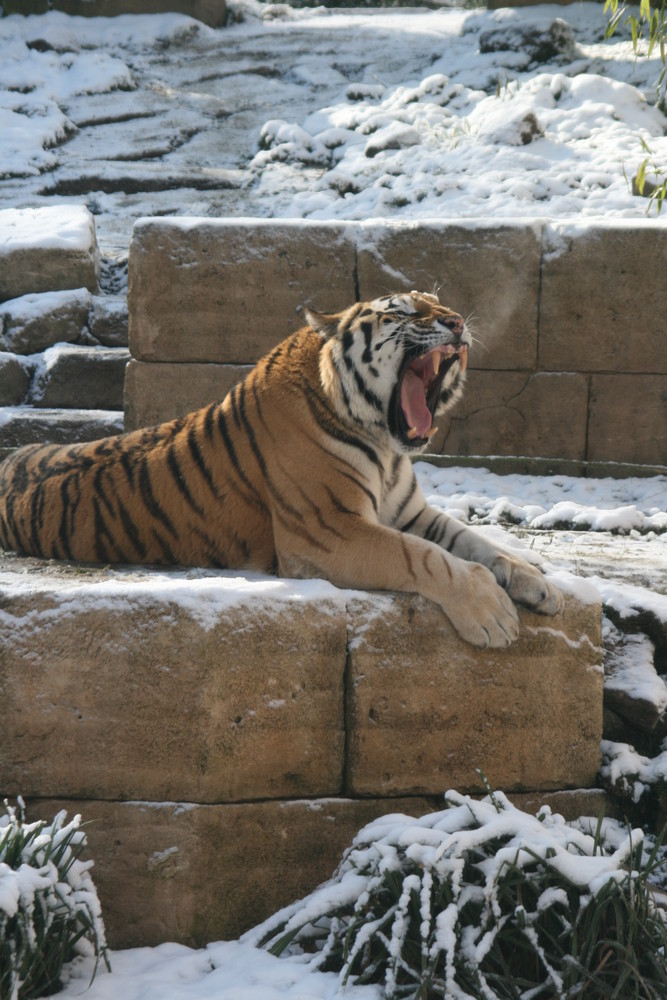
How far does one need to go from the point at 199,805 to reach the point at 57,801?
409 mm

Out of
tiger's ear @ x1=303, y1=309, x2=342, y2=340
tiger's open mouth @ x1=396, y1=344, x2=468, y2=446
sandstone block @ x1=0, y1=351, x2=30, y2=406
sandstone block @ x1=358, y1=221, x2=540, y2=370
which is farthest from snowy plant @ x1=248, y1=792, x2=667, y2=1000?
sandstone block @ x1=0, y1=351, x2=30, y2=406

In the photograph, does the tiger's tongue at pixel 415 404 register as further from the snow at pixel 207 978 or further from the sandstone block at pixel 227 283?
the sandstone block at pixel 227 283

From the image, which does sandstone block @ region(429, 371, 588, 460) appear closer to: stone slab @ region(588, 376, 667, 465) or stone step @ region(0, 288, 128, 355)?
stone slab @ region(588, 376, 667, 465)

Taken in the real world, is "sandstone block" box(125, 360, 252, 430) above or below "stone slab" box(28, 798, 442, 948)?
above

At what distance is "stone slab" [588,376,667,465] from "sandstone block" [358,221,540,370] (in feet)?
1.45

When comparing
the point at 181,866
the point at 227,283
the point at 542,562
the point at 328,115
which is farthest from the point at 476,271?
the point at 328,115

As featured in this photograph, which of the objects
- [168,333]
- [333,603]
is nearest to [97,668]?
[333,603]

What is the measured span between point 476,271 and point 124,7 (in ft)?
33.1

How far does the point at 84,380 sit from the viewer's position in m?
7.36

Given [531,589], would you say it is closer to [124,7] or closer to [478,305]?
[478,305]

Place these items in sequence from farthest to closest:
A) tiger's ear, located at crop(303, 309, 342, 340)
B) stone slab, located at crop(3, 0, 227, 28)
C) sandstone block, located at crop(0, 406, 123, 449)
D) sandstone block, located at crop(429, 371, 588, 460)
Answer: stone slab, located at crop(3, 0, 227, 28), sandstone block, located at crop(0, 406, 123, 449), sandstone block, located at crop(429, 371, 588, 460), tiger's ear, located at crop(303, 309, 342, 340)

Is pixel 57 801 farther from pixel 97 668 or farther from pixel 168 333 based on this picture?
pixel 168 333

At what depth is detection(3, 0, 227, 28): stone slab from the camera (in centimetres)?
1422

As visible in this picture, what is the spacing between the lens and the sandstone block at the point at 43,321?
7762mm
